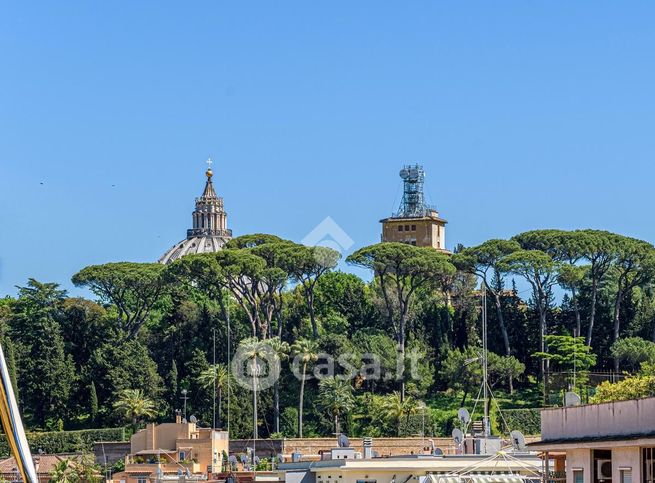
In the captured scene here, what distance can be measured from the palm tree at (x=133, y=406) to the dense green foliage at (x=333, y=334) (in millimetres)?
74

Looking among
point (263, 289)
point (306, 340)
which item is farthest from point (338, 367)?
point (263, 289)

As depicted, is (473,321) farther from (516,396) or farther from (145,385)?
(145,385)

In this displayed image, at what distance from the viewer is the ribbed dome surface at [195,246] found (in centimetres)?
13662

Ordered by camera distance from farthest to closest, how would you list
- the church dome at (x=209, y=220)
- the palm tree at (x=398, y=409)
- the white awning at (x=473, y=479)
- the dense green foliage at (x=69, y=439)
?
1. the church dome at (x=209, y=220)
2. the palm tree at (x=398, y=409)
3. the dense green foliage at (x=69, y=439)
4. the white awning at (x=473, y=479)

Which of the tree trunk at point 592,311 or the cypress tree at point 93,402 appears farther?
the tree trunk at point 592,311

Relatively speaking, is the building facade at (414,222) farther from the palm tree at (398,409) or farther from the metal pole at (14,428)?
the metal pole at (14,428)

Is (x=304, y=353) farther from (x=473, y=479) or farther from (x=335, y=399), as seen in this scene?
(x=473, y=479)

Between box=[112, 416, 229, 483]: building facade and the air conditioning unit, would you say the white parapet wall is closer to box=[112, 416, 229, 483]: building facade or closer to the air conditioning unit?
the air conditioning unit

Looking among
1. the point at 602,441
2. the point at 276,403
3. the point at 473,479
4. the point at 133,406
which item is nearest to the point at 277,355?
the point at 276,403

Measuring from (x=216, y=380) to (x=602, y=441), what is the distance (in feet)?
207

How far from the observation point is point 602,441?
17.0 meters

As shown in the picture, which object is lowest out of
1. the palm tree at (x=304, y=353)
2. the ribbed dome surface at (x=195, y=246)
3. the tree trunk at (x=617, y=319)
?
the palm tree at (x=304, y=353)

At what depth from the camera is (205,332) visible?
85.6 meters

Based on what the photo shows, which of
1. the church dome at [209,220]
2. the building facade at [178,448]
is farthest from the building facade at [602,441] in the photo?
the church dome at [209,220]
